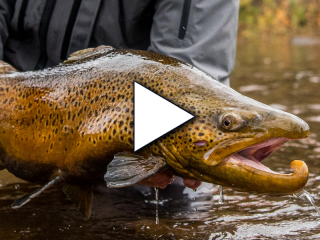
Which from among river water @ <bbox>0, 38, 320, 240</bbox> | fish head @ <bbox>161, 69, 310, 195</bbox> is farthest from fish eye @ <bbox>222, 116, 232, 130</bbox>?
river water @ <bbox>0, 38, 320, 240</bbox>

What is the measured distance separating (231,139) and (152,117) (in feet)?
1.27

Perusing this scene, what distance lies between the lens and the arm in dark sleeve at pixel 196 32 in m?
3.08

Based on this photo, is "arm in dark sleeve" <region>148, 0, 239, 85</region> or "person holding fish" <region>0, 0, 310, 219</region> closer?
"person holding fish" <region>0, 0, 310, 219</region>

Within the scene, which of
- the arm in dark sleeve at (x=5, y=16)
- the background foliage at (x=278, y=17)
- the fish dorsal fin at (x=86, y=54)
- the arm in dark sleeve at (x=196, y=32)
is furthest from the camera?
the background foliage at (x=278, y=17)

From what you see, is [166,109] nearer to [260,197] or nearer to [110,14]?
[260,197]

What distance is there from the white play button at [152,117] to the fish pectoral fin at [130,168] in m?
0.07

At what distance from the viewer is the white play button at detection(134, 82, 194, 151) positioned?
7.13ft

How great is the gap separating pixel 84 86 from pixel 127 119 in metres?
0.32

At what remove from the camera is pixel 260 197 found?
303cm

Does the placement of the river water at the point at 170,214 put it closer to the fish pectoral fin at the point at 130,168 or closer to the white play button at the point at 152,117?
the fish pectoral fin at the point at 130,168

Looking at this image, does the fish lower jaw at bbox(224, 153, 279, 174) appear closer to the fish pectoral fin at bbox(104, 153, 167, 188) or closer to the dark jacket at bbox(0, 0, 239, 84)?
the fish pectoral fin at bbox(104, 153, 167, 188)

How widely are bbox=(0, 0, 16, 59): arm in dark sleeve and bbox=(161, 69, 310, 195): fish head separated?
1755mm

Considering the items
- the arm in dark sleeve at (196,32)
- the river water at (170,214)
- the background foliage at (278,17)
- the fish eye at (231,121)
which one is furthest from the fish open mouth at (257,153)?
the background foliage at (278,17)

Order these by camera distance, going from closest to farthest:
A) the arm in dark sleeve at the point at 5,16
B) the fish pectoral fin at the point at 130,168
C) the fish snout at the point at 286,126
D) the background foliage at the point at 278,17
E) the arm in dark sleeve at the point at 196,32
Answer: the fish snout at the point at 286,126, the fish pectoral fin at the point at 130,168, the arm in dark sleeve at the point at 196,32, the arm in dark sleeve at the point at 5,16, the background foliage at the point at 278,17
